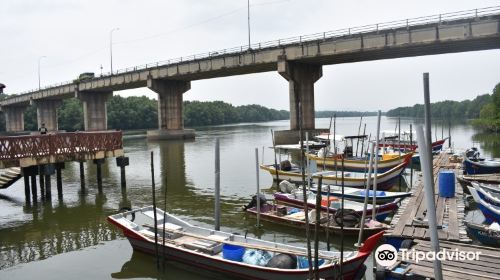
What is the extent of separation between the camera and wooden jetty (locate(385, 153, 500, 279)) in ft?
31.6

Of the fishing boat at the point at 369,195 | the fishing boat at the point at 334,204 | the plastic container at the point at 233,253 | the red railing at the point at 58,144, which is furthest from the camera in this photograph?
the red railing at the point at 58,144

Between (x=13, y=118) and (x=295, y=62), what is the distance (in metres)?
108

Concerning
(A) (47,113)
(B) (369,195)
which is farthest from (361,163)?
(A) (47,113)

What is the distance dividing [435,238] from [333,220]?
8795 mm

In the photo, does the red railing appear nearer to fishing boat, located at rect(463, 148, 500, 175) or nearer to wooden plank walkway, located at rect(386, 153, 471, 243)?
wooden plank walkway, located at rect(386, 153, 471, 243)

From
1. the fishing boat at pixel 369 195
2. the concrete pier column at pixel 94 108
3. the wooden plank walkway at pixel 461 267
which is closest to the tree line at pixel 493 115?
the fishing boat at pixel 369 195

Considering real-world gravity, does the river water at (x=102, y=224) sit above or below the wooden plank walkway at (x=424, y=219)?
below

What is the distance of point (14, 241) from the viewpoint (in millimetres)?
17578

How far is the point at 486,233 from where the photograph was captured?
1370cm

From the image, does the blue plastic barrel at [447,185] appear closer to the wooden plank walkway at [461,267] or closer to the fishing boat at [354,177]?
the fishing boat at [354,177]

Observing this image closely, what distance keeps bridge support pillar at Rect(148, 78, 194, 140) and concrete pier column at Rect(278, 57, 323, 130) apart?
27931 millimetres

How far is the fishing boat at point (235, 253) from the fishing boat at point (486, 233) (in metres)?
5.19

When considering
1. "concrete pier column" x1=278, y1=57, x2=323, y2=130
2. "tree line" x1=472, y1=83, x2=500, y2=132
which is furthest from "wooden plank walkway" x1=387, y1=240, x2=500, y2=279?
"tree line" x1=472, y1=83, x2=500, y2=132

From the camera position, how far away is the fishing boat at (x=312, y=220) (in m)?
15.3
